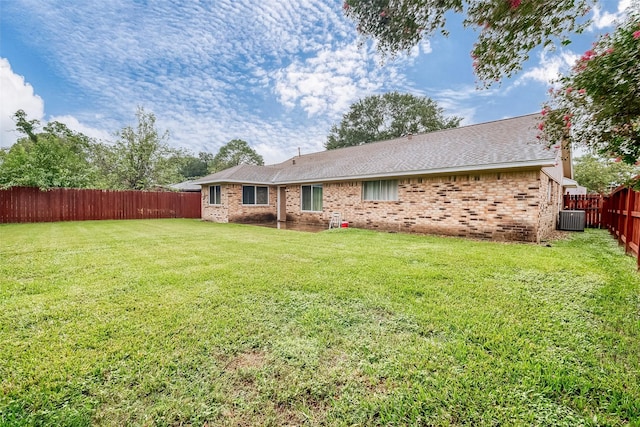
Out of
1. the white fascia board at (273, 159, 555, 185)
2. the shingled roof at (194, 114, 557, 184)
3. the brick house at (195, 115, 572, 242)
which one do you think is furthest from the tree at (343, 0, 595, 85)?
the brick house at (195, 115, 572, 242)

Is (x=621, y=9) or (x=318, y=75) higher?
(x=318, y=75)

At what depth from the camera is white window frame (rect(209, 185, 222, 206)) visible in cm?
1611

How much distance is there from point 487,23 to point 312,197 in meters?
11.5

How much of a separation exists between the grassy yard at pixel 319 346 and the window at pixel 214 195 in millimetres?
11604

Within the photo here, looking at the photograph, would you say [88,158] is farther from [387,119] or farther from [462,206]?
[462,206]

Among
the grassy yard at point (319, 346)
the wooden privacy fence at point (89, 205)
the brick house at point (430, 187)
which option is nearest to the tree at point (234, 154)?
the wooden privacy fence at point (89, 205)

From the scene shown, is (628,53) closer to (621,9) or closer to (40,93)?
(621,9)

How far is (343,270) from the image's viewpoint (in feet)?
15.7

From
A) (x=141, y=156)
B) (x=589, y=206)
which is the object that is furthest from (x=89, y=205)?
(x=589, y=206)

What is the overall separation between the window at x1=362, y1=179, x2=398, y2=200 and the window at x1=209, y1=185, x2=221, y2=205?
899 cm

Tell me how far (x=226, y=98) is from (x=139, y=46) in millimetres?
6071

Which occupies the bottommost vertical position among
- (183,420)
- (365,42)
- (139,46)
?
(183,420)

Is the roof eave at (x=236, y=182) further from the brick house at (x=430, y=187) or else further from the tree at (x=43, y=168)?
the tree at (x=43, y=168)

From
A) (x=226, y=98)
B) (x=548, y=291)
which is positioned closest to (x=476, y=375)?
(x=548, y=291)
